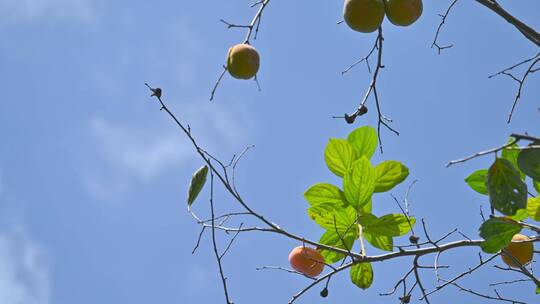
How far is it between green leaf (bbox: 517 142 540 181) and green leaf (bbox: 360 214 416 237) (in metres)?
0.56

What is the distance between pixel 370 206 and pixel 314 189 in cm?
17

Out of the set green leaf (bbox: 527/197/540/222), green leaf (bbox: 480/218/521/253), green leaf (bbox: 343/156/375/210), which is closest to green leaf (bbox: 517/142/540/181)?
green leaf (bbox: 480/218/521/253)

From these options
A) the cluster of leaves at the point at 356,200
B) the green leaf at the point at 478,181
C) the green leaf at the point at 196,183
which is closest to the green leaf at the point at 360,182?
the cluster of leaves at the point at 356,200

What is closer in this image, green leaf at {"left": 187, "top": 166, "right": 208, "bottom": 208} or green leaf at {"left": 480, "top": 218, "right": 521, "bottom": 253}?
green leaf at {"left": 480, "top": 218, "right": 521, "bottom": 253}

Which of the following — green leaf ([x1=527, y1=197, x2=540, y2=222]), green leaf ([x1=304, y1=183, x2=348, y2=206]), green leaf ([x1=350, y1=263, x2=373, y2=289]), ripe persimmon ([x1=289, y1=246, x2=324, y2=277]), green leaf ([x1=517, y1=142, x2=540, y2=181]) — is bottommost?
green leaf ([x1=517, y1=142, x2=540, y2=181])

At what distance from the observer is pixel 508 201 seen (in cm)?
140

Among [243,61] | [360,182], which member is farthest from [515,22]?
[243,61]

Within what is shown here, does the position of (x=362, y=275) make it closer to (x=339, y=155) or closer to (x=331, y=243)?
(x=331, y=243)

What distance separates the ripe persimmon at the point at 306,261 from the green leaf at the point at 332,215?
0.09 metres

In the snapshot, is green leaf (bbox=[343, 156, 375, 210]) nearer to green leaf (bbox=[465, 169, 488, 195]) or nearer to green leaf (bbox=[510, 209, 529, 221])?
green leaf (bbox=[465, 169, 488, 195])

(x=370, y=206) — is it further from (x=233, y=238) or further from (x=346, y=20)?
(x=346, y=20)

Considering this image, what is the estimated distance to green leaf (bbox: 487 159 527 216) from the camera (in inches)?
54.7

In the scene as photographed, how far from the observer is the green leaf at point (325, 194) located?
197 centimetres

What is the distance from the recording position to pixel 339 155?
202 centimetres
